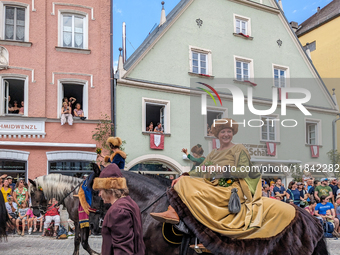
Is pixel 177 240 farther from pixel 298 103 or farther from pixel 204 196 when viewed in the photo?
pixel 298 103

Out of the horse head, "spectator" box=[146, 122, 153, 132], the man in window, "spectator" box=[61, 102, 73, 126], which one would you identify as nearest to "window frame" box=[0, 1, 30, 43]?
"spectator" box=[61, 102, 73, 126]

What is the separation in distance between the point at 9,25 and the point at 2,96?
2885 mm

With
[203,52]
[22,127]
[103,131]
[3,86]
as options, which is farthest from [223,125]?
[203,52]

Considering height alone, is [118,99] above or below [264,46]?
below

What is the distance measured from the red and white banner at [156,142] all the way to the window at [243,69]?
5064 mm

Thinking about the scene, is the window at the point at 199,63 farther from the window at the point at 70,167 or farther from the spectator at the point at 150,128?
the window at the point at 70,167

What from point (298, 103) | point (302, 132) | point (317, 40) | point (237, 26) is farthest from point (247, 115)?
point (317, 40)

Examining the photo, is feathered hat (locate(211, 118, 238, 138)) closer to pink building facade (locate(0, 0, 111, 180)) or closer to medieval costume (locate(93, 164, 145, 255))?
medieval costume (locate(93, 164, 145, 255))

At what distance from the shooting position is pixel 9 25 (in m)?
14.9

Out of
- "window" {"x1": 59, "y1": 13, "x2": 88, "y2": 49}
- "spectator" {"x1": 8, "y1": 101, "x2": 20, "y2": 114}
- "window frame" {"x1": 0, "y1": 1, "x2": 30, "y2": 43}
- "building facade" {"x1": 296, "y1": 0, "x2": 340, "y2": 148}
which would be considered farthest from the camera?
"building facade" {"x1": 296, "y1": 0, "x2": 340, "y2": 148}

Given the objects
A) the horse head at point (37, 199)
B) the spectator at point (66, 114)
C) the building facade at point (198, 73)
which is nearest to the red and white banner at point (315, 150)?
the building facade at point (198, 73)

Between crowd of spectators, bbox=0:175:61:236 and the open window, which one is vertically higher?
the open window

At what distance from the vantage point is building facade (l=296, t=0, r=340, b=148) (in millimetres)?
23984

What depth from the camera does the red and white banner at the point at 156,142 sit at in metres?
15.7
